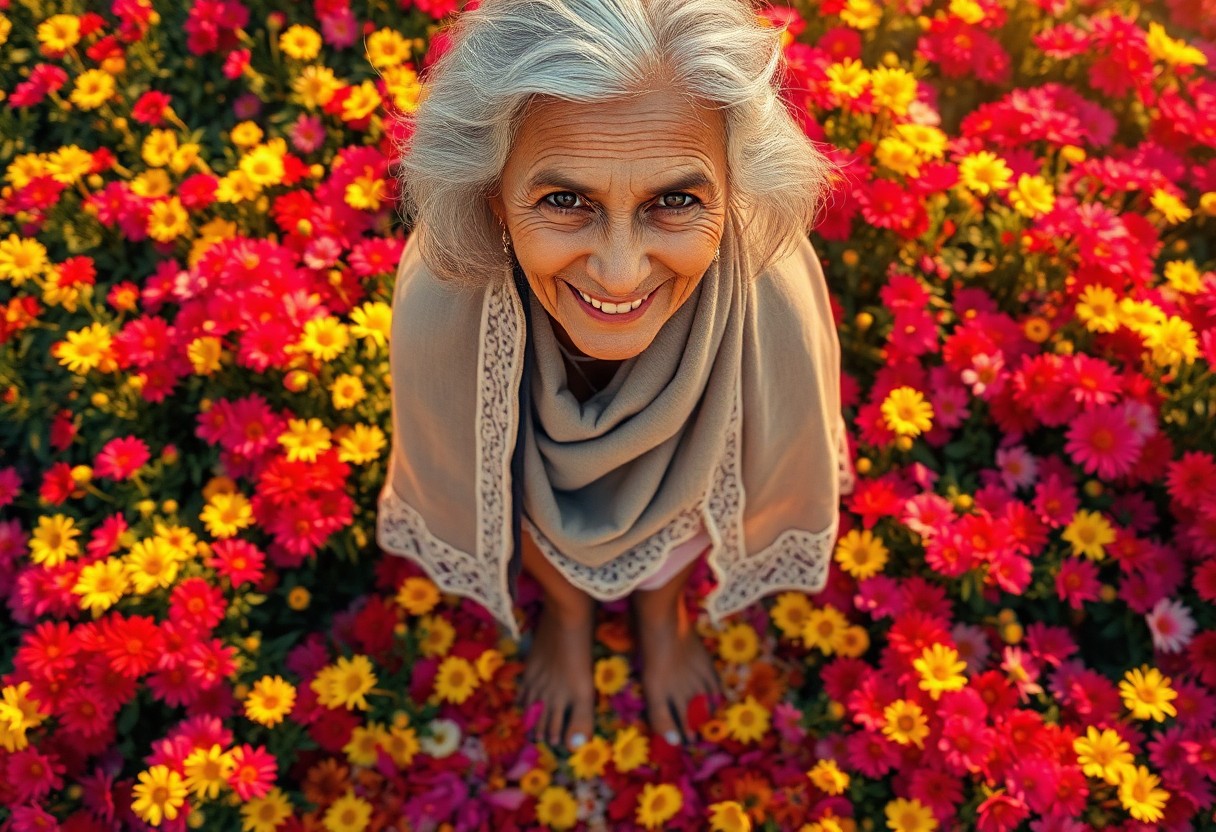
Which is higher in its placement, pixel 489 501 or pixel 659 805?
pixel 489 501

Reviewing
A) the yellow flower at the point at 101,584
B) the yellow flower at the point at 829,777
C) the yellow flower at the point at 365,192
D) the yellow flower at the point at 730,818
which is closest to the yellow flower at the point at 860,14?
the yellow flower at the point at 365,192

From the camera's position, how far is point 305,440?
→ 2.05m

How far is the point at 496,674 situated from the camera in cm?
215

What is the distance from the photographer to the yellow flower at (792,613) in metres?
2.10

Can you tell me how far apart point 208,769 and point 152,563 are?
1.42ft

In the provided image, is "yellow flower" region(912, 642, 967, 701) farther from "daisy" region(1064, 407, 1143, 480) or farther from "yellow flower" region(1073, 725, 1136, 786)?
"daisy" region(1064, 407, 1143, 480)

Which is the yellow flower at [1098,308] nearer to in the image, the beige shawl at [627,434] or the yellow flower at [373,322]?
the beige shawl at [627,434]

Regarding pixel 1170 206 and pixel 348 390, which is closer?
pixel 348 390

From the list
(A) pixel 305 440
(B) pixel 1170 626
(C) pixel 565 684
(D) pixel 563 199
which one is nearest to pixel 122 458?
(A) pixel 305 440

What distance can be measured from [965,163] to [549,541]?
138cm

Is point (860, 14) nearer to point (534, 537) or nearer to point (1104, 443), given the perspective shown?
point (1104, 443)

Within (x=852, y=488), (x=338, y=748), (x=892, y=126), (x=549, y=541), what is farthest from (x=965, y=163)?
(x=338, y=748)

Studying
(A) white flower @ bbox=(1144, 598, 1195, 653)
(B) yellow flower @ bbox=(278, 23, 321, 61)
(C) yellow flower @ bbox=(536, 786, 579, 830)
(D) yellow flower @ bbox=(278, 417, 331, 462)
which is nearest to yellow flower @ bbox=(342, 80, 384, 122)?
(B) yellow flower @ bbox=(278, 23, 321, 61)

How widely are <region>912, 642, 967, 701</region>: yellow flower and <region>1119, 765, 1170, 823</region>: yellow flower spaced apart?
1.04ft
